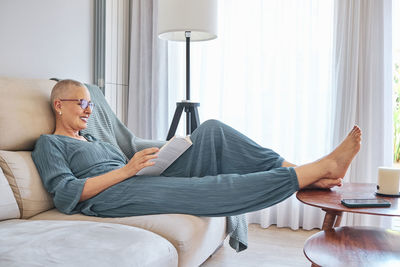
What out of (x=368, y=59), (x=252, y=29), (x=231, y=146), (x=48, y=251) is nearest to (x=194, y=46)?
(x=252, y=29)

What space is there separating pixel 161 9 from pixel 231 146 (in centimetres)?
130

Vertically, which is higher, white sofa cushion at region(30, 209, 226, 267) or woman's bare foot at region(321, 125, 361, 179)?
woman's bare foot at region(321, 125, 361, 179)

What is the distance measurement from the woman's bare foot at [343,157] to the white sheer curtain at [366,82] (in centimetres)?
117

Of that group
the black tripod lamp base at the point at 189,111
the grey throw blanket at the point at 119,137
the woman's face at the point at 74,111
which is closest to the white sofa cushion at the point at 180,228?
the grey throw blanket at the point at 119,137

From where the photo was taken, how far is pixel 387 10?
2.71 metres

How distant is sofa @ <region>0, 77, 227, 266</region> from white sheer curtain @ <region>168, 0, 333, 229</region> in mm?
1150

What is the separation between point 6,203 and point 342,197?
4.20ft

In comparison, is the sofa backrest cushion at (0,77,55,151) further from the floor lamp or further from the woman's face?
the floor lamp

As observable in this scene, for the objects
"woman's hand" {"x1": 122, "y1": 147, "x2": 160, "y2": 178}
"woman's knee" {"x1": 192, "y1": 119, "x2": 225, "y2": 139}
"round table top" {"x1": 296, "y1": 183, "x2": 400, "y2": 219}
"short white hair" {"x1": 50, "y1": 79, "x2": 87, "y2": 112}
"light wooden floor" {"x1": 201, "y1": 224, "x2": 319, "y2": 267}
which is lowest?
"light wooden floor" {"x1": 201, "y1": 224, "x2": 319, "y2": 267}

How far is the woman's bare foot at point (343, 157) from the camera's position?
163cm

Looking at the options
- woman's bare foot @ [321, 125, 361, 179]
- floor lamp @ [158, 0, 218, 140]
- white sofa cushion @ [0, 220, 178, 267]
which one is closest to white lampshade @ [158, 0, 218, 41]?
floor lamp @ [158, 0, 218, 140]

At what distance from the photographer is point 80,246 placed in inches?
45.4

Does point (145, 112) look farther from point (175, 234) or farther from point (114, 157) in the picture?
point (175, 234)

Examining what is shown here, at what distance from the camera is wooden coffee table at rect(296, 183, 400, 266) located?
128 centimetres
